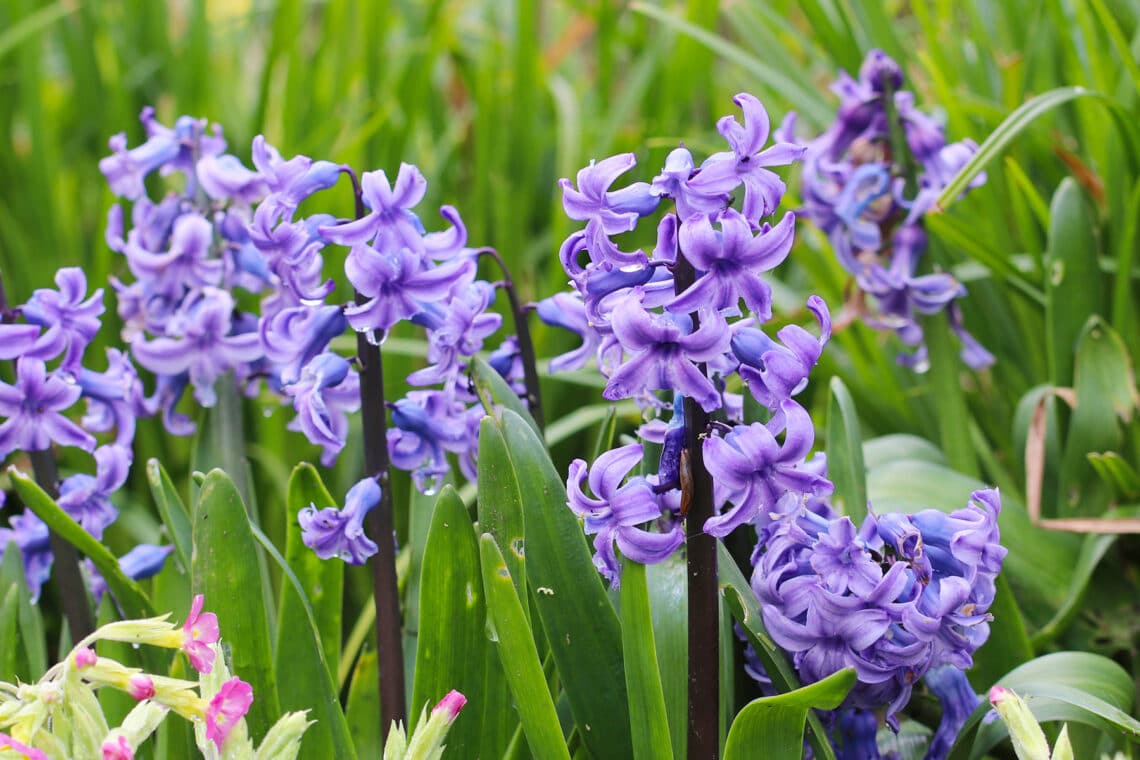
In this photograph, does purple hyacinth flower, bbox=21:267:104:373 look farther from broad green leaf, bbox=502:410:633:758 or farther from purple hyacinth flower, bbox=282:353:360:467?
broad green leaf, bbox=502:410:633:758

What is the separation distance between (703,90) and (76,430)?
110 inches

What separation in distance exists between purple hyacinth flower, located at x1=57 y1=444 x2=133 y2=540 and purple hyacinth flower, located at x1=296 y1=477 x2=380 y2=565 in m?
0.34

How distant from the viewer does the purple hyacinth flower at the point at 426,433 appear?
1.36 metres

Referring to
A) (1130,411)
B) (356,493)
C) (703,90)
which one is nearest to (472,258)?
(356,493)

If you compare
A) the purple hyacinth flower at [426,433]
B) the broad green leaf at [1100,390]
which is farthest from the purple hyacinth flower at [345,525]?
the broad green leaf at [1100,390]

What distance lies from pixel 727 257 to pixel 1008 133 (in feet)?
Result: 3.31

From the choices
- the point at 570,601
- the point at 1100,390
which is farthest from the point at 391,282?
the point at 1100,390

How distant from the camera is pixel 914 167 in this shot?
1.94 metres

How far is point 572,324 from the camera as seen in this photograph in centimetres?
140

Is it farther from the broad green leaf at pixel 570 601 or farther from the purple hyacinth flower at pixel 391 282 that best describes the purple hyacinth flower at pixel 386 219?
the broad green leaf at pixel 570 601

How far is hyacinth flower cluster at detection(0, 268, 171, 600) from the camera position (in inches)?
52.1

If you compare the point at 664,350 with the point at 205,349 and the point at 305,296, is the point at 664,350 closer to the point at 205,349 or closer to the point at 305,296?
the point at 305,296

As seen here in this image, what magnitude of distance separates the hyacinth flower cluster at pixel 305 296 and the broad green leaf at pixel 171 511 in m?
0.13

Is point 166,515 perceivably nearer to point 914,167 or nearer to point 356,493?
point 356,493
